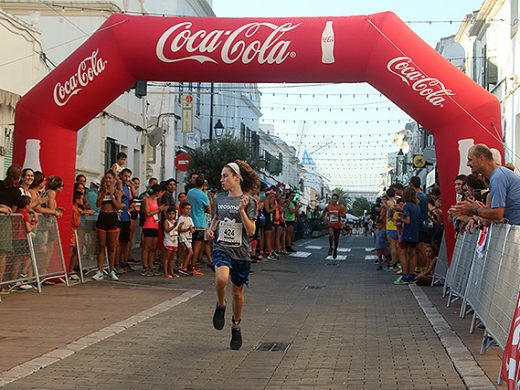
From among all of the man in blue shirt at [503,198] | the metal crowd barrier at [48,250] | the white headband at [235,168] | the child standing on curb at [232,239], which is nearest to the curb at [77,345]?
the child standing on curb at [232,239]

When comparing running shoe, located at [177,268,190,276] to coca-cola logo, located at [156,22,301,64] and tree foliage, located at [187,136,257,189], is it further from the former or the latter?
tree foliage, located at [187,136,257,189]

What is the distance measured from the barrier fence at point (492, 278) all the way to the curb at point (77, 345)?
3.71 m

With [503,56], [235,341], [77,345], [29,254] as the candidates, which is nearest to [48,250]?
[29,254]

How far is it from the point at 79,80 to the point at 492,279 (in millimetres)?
8413

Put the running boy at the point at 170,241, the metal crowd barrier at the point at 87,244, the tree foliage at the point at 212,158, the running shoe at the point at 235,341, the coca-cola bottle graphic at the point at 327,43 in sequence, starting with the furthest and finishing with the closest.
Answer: the tree foliage at the point at 212,158, the running boy at the point at 170,241, the metal crowd barrier at the point at 87,244, the coca-cola bottle graphic at the point at 327,43, the running shoe at the point at 235,341

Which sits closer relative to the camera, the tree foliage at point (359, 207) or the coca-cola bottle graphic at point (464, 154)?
the coca-cola bottle graphic at point (464, 154)

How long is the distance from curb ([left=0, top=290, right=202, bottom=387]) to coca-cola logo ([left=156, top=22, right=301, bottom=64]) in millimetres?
4615

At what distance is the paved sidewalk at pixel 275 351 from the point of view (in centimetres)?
636

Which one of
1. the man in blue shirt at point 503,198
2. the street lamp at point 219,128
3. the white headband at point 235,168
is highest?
the street lamp at point 219,128

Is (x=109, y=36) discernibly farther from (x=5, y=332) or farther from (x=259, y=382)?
(x=259, y=382)

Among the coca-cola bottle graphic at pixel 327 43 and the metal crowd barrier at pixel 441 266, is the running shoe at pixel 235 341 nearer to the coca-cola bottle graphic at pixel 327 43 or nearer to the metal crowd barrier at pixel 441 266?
the metal crowd barrier at pixel 441 266

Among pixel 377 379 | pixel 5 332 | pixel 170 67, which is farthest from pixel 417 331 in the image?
pixel 170 67

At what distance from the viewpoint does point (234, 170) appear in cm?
818

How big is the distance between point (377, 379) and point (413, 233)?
8.40 m
